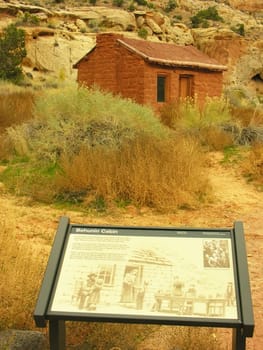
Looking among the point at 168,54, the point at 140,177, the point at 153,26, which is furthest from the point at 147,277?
the point at 153,26

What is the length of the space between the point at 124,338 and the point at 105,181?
4.90 m

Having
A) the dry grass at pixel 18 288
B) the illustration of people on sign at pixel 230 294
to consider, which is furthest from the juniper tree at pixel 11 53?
the illustration of people on sign at pixel 230 294

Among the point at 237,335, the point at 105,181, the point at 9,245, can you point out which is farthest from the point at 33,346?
the point at 105,181

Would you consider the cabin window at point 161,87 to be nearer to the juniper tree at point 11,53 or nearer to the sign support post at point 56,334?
the juniper tree at point 11,53

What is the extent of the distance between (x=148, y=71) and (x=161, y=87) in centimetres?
102

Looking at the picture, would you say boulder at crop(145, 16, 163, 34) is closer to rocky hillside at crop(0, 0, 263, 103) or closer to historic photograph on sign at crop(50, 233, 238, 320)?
rocky hillside at crop(0, 0, 263, 103)

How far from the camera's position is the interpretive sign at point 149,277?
9.52 feet

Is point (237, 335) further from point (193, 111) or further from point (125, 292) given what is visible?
point (193, 111)

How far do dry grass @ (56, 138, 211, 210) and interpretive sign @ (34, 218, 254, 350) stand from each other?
4.92 meters

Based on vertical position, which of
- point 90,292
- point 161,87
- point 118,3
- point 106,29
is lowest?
point 106,29

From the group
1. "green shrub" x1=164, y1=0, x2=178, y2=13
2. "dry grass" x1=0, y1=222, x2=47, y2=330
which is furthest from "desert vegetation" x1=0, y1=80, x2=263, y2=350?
"green shrub" x1=164, y1=0, x2=178, y2=13

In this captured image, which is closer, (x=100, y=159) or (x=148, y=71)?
(x=100, y=159)

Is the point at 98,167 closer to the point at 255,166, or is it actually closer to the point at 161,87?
the point at 255,166

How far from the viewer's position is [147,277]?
3115mm
